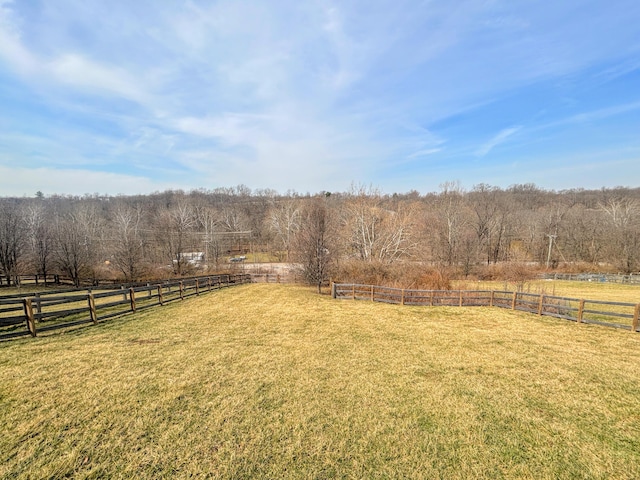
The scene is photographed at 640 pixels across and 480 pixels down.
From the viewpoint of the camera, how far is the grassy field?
3588mm

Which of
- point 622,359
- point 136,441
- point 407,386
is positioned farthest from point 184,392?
point 622,359

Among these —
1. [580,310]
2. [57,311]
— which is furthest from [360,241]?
[57,311]

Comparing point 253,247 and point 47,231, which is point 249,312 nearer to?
point 47,231

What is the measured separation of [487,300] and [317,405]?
12496mm

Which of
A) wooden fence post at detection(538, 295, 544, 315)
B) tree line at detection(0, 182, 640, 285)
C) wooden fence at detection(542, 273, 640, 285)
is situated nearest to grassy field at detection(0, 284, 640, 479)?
wooden fence post at detection(538, 295, 544, 315)

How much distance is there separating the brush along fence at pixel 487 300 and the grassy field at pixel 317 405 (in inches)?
109

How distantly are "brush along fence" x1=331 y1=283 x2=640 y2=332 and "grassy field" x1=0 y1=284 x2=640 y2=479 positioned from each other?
9.08 ft

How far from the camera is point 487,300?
13922 millimetres

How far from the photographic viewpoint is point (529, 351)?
7.57 metres

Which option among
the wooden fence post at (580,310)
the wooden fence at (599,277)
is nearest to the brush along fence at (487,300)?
the wooden fence post at (580,310)

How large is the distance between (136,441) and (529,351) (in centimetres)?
923

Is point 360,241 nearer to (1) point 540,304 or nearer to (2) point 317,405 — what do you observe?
(1) point 540,304

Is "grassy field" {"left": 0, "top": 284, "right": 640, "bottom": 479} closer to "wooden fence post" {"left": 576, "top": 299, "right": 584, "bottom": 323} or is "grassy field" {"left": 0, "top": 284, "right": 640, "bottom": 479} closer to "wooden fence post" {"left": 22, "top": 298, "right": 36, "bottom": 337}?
"wooden fence post" {"left": 22, "top": 298, "right": 36, "bottom": 337}

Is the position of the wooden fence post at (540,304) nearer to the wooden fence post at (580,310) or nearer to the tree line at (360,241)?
the wooden fence post at (580,310)
